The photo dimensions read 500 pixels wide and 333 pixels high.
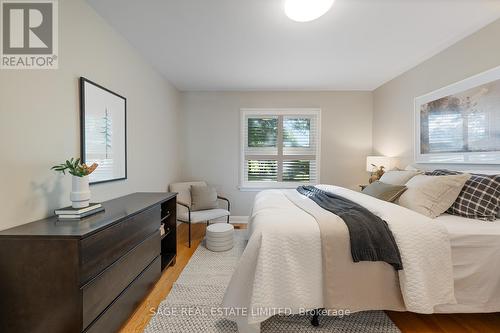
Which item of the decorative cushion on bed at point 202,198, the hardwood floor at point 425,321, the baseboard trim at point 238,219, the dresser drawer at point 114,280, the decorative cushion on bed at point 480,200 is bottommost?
the hardwood floor at point 425,321

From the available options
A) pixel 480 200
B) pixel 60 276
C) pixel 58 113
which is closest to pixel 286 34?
pixel 58 113

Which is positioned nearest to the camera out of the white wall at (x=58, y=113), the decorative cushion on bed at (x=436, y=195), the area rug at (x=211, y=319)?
the white wall at (x=58, y=113)

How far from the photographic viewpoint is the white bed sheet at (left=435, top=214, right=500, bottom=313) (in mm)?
1526

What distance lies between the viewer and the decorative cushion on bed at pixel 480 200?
177 centimetres

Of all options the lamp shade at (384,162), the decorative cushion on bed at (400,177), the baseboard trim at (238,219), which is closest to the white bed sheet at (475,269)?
the decorative cushion on bed at (400,177)

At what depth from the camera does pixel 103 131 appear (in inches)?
81.3

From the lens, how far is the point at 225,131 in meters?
4.23

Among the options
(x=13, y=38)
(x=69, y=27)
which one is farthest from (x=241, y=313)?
(x=69, y=27)

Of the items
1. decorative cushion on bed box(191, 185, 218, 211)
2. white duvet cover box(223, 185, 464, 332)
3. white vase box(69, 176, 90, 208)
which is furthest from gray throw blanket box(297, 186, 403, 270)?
decorative cushion on bed box(191, 185, 218, 211)

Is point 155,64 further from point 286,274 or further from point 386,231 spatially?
point 386,231

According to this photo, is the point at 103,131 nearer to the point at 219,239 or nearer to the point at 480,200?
the point at 219,239

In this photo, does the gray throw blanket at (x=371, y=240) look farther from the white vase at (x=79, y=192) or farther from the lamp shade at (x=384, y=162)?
the lamp shade at (x=384, y=162)

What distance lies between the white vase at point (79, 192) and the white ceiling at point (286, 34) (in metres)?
1.48

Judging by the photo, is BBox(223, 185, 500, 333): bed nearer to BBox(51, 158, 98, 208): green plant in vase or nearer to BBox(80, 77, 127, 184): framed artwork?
BBox(51, 158, 98, 208): green plant in vase
